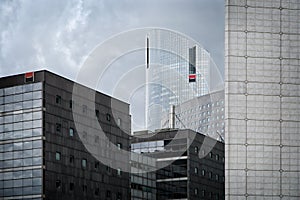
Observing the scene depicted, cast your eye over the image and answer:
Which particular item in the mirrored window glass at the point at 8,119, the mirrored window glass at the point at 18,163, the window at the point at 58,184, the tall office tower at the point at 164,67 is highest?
the tall office tower at the point at 164,67

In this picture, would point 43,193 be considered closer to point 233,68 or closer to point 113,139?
point 113,139

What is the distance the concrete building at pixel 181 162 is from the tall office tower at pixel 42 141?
97.0 ft

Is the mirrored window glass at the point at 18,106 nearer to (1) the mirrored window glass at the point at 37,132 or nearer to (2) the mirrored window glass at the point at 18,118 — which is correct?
(2) the mirrored window glass at the point at 18,118

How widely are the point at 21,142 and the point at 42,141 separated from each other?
3.58m

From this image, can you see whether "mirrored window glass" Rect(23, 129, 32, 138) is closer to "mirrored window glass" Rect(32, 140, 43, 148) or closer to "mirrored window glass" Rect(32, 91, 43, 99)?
"mirrored window glass" Rect(32, 140, 43, 148)

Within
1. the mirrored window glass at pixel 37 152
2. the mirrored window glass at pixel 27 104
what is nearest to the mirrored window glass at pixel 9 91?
the mirrored window glass at pixel 27 104

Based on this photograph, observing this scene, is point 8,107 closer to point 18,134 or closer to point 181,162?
point 18,134

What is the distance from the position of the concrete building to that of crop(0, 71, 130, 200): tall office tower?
2956cm

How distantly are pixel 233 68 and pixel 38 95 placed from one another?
52183 mm

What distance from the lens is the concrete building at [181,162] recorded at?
130250 millimetres

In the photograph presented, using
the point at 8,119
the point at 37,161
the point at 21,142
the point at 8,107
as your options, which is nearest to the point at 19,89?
the point at 8,107

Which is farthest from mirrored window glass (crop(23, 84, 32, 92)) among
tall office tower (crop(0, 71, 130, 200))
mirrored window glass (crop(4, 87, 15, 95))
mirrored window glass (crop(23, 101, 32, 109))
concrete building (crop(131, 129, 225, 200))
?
concrete building (crop(131, 129, 225, 200))

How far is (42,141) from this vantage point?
301ft

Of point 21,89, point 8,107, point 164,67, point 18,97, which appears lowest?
point 8,107
